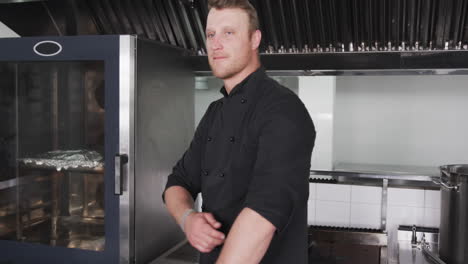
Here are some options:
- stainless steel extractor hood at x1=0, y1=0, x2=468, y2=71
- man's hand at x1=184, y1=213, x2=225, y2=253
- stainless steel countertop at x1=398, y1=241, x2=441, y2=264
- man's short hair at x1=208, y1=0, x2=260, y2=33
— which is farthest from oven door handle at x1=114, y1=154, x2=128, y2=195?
stainless steel countertop at x1=398, y1=241, x2=441, y2=264

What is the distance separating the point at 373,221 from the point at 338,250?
297 mm

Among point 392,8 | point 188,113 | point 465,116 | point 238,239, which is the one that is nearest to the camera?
point 238,239

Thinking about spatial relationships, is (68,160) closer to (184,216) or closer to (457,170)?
(184,216)

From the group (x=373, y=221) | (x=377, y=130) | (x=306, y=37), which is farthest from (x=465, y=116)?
(x=306, y=37)

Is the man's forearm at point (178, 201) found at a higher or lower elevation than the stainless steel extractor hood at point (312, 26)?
lower

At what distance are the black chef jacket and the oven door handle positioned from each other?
24.5 inches

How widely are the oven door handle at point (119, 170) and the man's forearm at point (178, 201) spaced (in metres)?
0.65

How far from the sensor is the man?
110 cm

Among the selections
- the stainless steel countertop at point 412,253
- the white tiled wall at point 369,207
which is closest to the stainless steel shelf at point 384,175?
the white tiled wall at point 369,207

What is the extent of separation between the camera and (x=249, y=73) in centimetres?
133

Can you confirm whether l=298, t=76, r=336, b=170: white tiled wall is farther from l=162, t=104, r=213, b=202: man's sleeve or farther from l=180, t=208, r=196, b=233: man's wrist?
l=180, t=208, r=196, b=233: man's wrist

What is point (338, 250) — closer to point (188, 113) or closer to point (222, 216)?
point (188, 113)

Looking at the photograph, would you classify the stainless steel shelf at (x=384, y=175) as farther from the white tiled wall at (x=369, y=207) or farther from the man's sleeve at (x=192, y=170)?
the man's sleeve at (x=192, y=170)

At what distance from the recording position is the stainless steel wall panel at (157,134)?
2.17 meters
